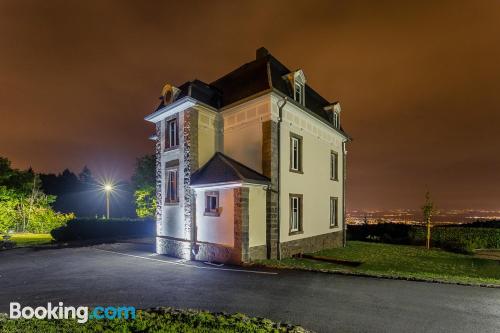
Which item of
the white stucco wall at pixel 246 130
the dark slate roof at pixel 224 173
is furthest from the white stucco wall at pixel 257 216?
the white stucco wall at pixel 246 130

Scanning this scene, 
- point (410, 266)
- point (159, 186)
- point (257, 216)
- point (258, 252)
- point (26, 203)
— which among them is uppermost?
point (159, 186)

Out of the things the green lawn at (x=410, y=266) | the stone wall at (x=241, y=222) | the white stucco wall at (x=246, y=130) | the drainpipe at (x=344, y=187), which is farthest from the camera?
the drainpipe at (x=344, y=187)

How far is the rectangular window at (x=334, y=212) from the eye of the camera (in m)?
21.6

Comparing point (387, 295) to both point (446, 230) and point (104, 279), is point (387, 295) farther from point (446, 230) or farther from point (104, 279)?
point (446, 230)

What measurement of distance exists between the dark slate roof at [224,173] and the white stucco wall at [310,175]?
1.98m

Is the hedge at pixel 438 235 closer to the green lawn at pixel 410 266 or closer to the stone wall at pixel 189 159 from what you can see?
the green lawn at pixel 410 266

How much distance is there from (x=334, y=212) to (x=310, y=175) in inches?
221

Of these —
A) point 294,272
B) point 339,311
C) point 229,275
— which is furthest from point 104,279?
point 339,311

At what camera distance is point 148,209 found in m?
32.1

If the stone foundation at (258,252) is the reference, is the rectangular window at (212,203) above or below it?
above

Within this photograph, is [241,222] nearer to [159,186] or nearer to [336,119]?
[159,186]

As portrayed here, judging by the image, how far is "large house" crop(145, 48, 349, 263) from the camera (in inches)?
555

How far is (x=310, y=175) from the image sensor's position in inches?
720

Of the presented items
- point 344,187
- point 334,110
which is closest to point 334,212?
point 344,187
